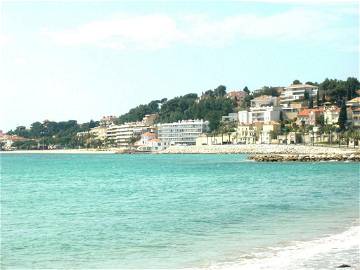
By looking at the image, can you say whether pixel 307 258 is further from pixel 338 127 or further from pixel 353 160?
pixel 338 127

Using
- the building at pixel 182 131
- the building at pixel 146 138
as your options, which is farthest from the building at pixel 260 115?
the building at pixel 146 138

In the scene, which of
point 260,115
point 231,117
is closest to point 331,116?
point 260,115

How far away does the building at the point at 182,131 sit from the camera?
13400cm

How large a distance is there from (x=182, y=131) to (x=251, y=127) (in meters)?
25.3

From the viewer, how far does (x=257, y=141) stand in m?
110

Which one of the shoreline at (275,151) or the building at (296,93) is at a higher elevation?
the building at (296,93)

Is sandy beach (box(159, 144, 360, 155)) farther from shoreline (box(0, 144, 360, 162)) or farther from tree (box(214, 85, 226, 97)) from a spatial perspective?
tree (box(214, 85, 226, 97))

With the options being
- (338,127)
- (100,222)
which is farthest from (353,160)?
(100,222)

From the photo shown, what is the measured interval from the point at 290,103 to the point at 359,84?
12.9m

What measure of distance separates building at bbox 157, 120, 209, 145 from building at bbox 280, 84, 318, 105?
16.4m

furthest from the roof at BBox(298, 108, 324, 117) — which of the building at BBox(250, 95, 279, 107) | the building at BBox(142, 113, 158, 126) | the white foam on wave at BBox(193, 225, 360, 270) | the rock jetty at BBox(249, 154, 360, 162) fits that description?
the white foam on wave at BBox(193, 225, 360, 270)

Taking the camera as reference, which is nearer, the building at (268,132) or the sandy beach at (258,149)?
the sandy beach at (258,149)

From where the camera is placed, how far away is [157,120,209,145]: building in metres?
134

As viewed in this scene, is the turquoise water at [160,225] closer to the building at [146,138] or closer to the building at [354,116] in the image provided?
the building at [354,116]
